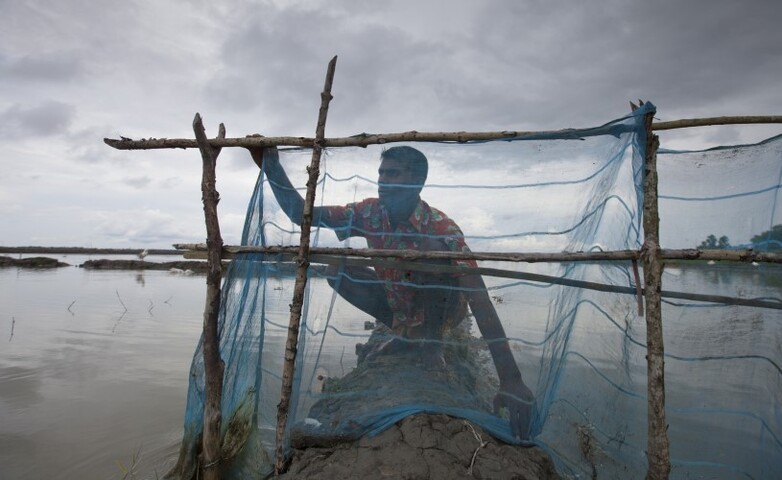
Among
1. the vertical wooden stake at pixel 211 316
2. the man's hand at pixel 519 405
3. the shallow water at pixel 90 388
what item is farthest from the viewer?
the shallow water at pixel 90 388

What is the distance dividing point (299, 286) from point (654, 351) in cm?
215

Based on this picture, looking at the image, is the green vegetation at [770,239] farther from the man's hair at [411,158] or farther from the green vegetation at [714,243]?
the man's hair at [411,158]

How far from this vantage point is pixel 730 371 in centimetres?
251

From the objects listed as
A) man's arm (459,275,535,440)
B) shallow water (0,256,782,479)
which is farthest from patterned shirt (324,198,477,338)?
shallow water (0,256,782,479)

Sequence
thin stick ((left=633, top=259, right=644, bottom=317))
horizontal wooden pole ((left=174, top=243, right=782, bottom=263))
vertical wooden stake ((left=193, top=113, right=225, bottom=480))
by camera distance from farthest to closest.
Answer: vertical wooden stake ((left=193, top=113, right=225, bottom=480)), thin stick ((left=633, top=259, right=644, bottom=317)), horizontal wooden pole ((left=174, top=243, right=782, bottom=263))

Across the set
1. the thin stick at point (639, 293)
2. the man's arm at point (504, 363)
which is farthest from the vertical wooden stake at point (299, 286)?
the thin stick at point (639, 293)

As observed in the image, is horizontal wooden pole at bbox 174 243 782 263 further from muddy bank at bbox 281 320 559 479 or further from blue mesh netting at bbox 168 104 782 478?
muddy bank at bbox 281 320 559 479

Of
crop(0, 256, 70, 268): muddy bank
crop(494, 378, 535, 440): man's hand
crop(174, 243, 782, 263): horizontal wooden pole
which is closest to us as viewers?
crop(174, 243, 782, 263): horizontal wooden pole

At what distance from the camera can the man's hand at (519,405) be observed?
2.67 meters

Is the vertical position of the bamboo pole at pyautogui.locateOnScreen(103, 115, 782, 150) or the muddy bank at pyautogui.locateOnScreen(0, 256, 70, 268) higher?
the bamboo pole at pyautogui.locateOnScreen(103, 115, 782, 150)

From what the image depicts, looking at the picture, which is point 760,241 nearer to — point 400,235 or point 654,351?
point 654,351

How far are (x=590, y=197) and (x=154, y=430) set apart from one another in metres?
4.51

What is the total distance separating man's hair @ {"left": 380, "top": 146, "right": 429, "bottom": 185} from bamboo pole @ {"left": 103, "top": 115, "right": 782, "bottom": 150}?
3.5 inches

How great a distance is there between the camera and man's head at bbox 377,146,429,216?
9.23 ft
